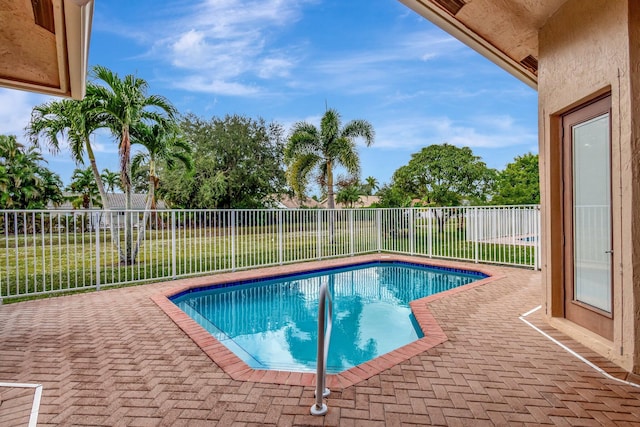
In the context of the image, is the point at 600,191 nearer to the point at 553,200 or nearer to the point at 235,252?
the point at 553,200

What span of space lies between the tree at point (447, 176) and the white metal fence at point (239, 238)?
1245 centimetres

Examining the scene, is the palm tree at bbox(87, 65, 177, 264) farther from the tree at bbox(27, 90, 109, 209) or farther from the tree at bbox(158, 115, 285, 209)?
the tree at bbox(158, 115, 285, 209)

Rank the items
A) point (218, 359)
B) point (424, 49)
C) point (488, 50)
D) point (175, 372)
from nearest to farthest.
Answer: point (175, 372) → point (218, 359) → point (488, 50) → point (424, 49)

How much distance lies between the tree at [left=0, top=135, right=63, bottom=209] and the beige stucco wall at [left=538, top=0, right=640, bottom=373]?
3486 centimetres

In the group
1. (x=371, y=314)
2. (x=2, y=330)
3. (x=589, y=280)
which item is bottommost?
(x=371, y=314)

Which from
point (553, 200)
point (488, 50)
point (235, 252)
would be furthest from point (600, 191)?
point (235, 252)

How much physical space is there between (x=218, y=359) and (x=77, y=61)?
3.67m

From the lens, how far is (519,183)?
26.1 meters

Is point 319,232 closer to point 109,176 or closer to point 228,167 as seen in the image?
point 228,167

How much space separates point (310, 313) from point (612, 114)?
487 centimetres

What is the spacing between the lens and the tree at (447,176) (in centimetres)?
2244

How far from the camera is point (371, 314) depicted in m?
6.04

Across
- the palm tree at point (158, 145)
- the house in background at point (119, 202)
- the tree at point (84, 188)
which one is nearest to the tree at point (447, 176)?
the palm tree at point (158, 145)

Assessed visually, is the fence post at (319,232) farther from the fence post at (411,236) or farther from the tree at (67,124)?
the tree at (67,124)
